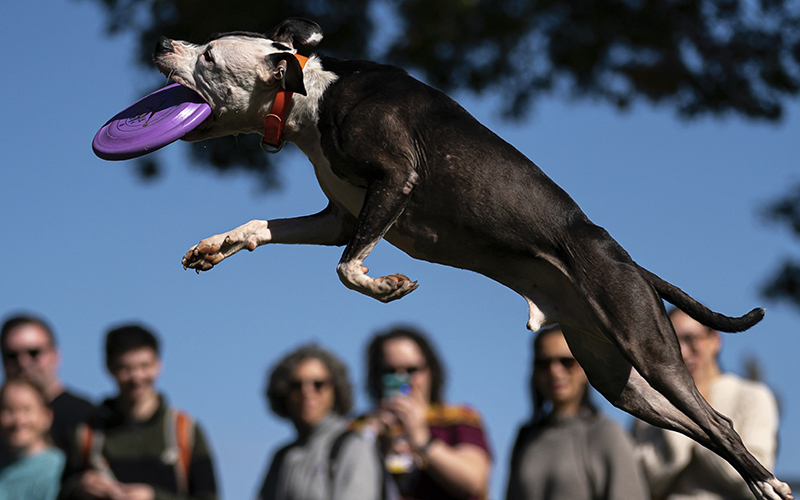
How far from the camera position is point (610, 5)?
350 inches

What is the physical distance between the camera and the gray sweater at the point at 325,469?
5.54 m

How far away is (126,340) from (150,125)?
282 cm

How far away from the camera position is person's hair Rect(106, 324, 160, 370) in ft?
20.0

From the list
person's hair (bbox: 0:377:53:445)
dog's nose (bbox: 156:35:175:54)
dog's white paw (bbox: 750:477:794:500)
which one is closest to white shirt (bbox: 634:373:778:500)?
dog's white paw (bbox: 750:477:794:500)

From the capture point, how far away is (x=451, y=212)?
3.49 m

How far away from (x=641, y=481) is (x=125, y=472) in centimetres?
298

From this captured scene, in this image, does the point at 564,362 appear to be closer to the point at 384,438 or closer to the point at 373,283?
the point at 384,438

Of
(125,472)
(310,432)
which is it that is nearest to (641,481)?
(310,432)

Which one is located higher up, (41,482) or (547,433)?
(547,433)

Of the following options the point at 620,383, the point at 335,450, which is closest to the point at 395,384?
the point at 335,450

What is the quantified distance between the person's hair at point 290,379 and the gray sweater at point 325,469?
0.50ft

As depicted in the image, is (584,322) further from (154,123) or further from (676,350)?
(154,123)

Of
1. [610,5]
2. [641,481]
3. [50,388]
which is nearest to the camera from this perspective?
[641,481]

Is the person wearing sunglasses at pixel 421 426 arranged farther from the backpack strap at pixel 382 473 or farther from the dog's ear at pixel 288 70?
the dog's ear at pixel 288 70
